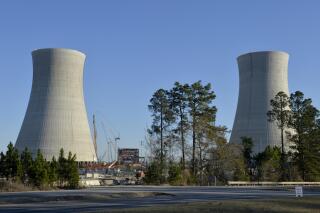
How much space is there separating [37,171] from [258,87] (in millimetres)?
18029

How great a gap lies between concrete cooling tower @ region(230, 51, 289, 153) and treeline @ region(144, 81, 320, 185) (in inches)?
25.4

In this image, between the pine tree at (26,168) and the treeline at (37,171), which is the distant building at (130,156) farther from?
the pine tree at (26,168)

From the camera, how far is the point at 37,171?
24234 mm

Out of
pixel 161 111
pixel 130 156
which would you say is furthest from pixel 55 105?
pixel 130 156

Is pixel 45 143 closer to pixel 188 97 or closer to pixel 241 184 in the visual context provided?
pixel 188 97

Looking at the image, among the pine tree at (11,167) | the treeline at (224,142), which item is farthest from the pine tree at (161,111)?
the pine tree at (11,167)

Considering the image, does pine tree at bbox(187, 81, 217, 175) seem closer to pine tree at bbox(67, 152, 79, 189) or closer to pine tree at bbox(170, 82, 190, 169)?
pine tree at bbox(170, 82, 190, 169)

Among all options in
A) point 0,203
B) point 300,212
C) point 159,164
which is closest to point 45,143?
point 159,164

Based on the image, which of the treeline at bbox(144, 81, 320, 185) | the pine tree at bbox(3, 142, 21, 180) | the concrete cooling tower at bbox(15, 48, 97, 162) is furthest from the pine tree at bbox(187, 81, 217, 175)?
the pine tree at bbox(3, 142, 21, 180)

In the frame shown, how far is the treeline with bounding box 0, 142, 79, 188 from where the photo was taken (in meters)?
24.2

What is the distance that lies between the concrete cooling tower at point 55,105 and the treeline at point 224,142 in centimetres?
604

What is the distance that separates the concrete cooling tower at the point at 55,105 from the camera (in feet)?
108

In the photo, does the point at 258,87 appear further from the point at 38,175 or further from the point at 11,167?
the point at 11,167

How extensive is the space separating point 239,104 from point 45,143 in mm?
14383
